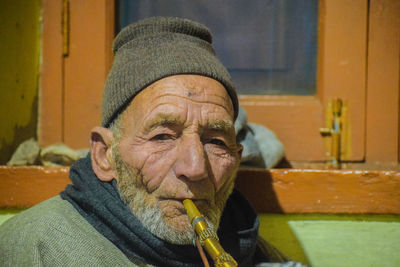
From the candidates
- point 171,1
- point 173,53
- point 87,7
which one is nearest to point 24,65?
point 87,7

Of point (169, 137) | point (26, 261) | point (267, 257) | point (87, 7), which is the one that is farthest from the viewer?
point (87, 7)

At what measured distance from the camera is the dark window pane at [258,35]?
2.51 m

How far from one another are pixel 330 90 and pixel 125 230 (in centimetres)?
159

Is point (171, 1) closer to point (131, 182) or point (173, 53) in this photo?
point (173, 53)

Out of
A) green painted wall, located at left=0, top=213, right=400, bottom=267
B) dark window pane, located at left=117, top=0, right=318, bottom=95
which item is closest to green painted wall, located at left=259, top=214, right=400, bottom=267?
green painted wall, located at left=0, top=213, right=400, bottom=267

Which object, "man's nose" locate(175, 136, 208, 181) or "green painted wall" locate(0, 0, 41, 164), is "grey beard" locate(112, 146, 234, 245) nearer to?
"man's nose" locate(175, 136, 208, 181)

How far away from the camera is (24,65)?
7.55ft

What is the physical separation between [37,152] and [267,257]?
4.63ft

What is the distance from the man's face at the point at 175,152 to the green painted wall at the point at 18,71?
1.01 meters

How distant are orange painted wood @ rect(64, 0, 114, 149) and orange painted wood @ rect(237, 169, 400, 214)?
1.16m

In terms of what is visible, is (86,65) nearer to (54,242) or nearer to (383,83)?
(54,242)

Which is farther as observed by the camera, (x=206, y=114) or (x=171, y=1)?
(x=171, y=1)

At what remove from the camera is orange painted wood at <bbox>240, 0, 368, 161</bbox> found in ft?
7.68

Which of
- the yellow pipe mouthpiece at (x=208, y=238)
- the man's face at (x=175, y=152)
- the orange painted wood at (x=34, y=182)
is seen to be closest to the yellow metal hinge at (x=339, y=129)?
the man's face at (x=175, y=152)
